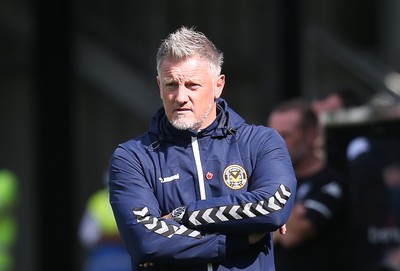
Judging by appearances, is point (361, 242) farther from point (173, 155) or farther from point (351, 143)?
point (173, 155)

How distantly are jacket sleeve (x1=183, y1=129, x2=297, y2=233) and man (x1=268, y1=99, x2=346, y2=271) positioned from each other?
2208mm

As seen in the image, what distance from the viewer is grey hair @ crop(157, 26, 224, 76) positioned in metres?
4.14

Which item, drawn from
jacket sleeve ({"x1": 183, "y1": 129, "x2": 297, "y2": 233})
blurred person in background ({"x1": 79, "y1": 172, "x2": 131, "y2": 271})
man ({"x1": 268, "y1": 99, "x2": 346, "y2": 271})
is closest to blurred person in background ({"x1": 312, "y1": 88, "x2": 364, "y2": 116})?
man ({"x1": 268, "y1": 99, "x2": 346, "y2": 271})

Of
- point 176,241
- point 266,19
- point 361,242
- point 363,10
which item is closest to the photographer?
point 176,241

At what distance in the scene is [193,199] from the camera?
4.14 m

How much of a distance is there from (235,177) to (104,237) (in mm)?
5688

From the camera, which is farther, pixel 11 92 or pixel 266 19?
pixel 11 92

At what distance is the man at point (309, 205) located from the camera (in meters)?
6.40

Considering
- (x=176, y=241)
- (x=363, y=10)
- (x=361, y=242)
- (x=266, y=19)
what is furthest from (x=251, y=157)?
(x=363, y=10)

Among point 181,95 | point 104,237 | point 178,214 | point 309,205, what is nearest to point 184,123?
point 181,95

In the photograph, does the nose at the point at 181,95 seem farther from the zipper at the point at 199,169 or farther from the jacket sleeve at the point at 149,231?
the jacket sleeve at the point at 149,231

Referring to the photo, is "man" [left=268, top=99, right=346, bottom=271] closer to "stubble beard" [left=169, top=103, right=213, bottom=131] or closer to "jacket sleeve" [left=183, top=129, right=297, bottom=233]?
"jacket sleeve" [left=183, top=129, right=297, bottom=233]

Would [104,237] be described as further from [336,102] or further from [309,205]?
[309,205]

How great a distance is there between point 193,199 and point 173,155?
0.59 ft
